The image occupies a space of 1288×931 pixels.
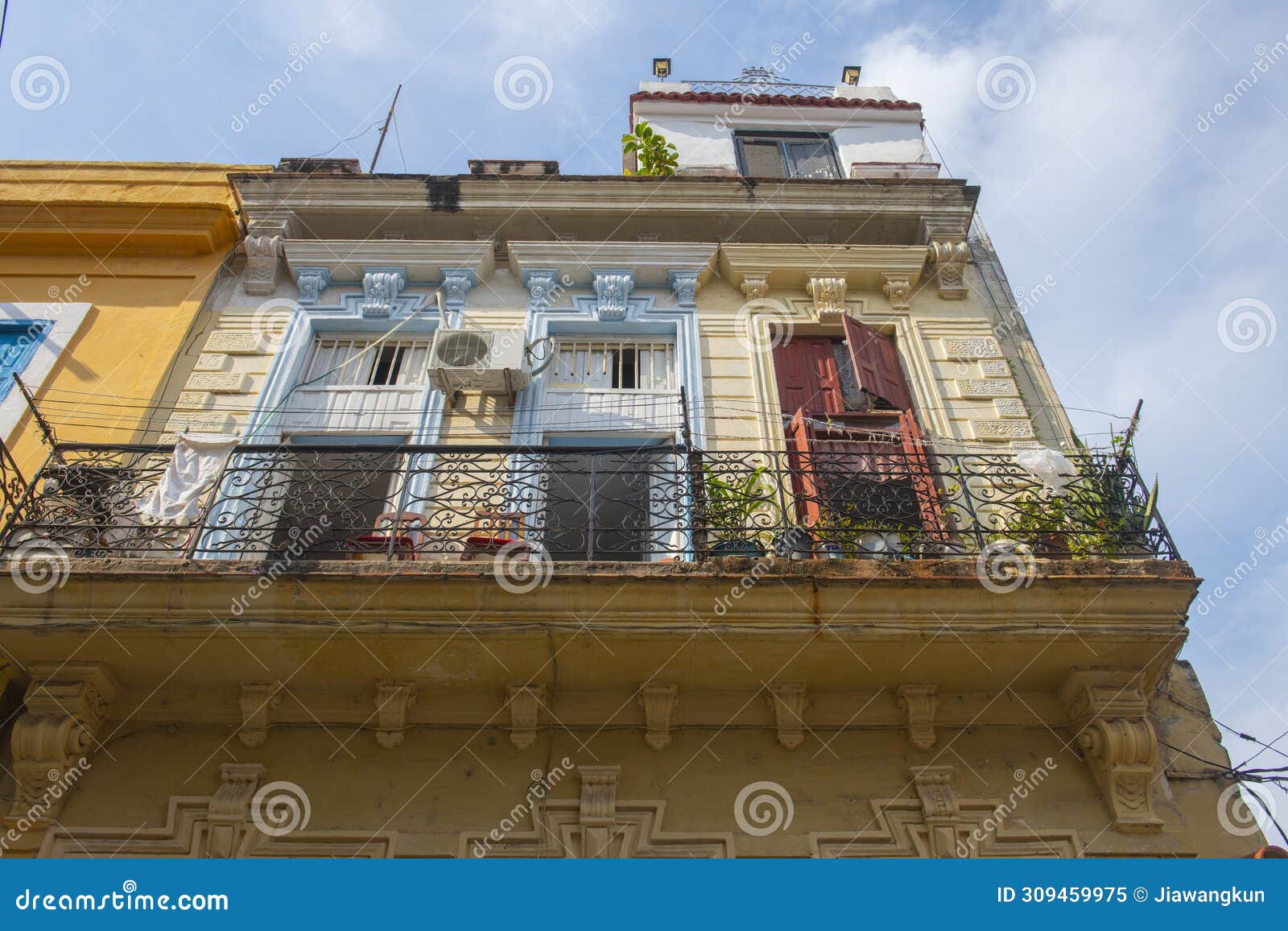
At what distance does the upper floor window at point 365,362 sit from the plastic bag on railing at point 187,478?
1.67 metres

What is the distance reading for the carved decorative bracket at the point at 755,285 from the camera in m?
9.18

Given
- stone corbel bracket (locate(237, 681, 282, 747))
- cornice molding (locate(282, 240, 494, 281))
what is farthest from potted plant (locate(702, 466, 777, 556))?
cornice molding (locate(282, 240, 494, 281))

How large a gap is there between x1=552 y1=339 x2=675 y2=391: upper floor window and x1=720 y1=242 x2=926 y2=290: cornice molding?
3.99 ft

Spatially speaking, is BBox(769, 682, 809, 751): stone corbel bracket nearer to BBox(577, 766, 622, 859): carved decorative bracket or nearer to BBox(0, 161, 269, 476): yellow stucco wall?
BBox(577, 766, 622, 859): carved decorative bracket

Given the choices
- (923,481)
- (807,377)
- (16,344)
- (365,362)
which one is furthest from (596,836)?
(16,344)

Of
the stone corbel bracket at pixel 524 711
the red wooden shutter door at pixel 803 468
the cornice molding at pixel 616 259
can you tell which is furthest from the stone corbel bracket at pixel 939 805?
the cornice molding at pixel 616 259

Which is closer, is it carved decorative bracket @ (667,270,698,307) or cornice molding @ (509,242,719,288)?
carved decorative bracket @ (667,270,698,307)

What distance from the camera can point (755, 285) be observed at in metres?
9.17

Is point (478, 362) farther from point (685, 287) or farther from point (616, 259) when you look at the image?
point (685, 287)

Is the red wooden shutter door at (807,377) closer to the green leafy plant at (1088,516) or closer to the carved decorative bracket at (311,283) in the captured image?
the green leafy plant at (1088,516)

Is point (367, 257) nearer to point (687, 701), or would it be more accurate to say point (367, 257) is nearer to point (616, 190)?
point (616, 190)

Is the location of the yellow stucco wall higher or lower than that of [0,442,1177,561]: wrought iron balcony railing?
higher

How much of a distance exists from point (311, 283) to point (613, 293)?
2.92m

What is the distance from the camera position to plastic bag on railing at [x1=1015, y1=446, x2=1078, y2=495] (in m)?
6.66
